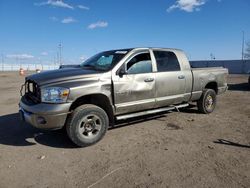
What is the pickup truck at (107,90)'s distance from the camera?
14.5 ft

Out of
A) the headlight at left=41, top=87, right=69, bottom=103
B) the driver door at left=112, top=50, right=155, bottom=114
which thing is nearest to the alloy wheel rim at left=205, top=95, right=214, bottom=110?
the driver door at left=112, top=50, right=155, bottom=114

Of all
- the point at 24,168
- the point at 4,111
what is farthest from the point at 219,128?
the point at 4,111

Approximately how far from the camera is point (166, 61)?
6.30 m

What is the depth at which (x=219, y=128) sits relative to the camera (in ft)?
19.3

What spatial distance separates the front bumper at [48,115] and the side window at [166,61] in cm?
263

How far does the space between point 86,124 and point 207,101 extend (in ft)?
13.9

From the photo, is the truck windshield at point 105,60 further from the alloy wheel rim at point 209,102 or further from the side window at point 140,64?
the alloy wheel rim at point 209,102

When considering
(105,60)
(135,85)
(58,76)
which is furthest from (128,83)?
(58,76)

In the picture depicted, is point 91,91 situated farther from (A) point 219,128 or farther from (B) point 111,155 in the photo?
(A) point 219,128

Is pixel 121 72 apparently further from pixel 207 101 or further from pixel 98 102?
pixel 207 101

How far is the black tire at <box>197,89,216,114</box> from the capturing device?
7.25 m

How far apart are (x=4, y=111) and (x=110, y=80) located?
4850 mm

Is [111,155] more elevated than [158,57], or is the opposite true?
[158,57]

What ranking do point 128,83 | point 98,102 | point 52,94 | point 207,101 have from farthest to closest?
1. point 207,101
2. point 128,83
3. point 98,102
4. point 52,94
